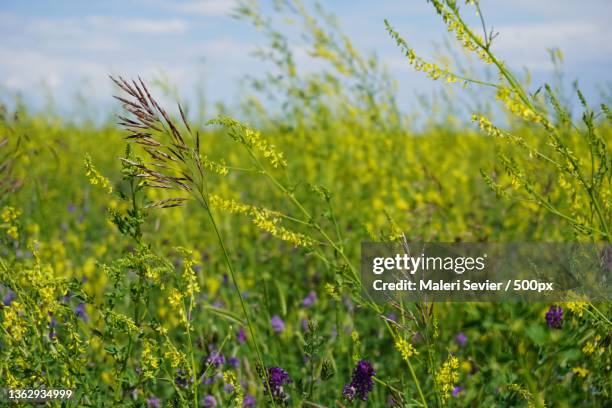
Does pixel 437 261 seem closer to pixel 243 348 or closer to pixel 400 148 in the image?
pixel 243 348

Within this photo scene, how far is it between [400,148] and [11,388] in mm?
2989

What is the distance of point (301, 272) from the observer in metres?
3.83

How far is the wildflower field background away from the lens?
1.59m

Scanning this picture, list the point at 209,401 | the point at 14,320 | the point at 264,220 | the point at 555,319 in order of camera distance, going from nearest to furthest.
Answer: the point at 264,220, the point at 14,320, the point at 555,319, the point at 209,401

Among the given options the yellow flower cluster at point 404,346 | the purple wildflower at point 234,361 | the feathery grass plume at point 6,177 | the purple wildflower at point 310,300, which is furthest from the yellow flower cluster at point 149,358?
the purple wildflower at point 310,300

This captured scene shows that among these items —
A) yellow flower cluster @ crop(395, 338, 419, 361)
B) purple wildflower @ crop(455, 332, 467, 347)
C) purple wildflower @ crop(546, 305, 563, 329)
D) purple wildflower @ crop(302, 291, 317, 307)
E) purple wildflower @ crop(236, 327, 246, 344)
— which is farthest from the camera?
purple wildflower @ crop(302, 291, 317, 307)

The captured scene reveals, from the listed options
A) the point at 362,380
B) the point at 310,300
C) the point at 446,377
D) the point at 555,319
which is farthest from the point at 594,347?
the point at 310,300

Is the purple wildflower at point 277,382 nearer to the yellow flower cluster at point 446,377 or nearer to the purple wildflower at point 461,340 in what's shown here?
the yellow flower cluster at point 446,377

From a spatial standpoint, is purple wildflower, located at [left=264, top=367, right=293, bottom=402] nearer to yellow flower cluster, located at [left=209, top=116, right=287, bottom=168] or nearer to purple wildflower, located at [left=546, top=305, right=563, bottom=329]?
yellow flower cluster, located at [left=209, top=116, right=287, bottom=168]

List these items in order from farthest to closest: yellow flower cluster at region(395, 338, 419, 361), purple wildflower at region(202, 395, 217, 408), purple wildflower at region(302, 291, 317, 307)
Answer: purple wildflower at region(302, 291, 317, 307) < purple wildflower at region(202, 395, 217, 408) < yellow flower cluster at region(395, 338, 419, 361)

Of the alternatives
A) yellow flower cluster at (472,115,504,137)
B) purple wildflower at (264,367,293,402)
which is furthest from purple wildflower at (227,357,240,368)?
yellow flower cluster at (472,115,504,137)

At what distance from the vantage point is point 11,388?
164cm

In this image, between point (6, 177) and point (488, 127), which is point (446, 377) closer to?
point (488, 127)

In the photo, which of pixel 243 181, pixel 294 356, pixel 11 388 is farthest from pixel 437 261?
pixel 243 181
